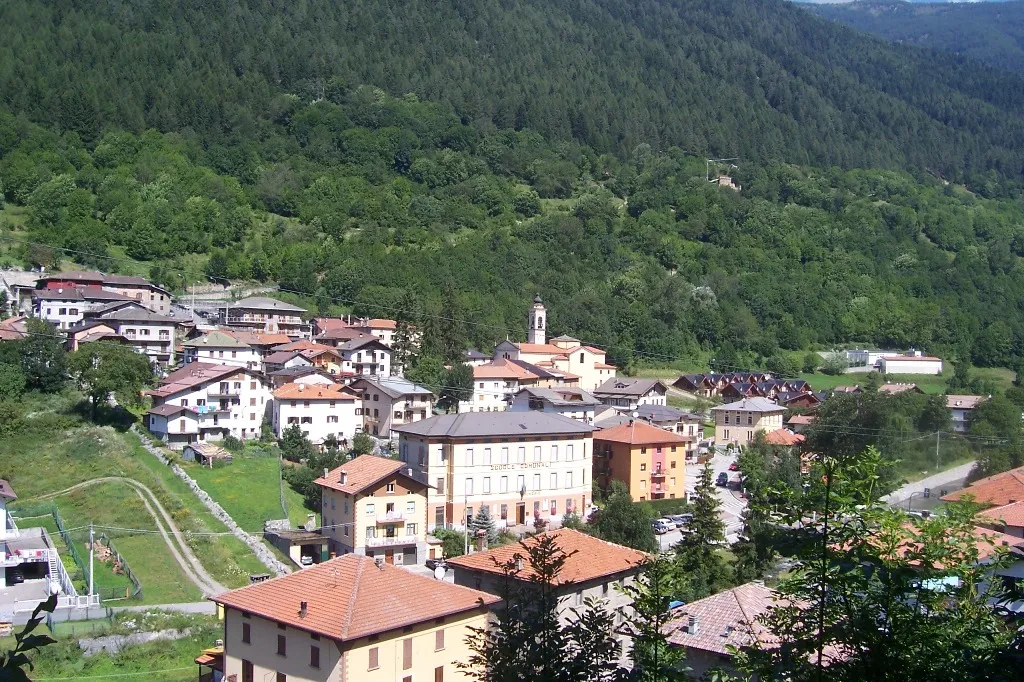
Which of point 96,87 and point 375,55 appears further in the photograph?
point 375,55

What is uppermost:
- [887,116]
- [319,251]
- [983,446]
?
[887,116]

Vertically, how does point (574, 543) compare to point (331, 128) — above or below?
below

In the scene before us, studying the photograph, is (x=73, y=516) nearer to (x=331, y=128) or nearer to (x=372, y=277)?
(x=372, y=277)

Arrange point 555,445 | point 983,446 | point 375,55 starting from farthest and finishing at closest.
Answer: point 375,55 < point 983,446 < point 555,445

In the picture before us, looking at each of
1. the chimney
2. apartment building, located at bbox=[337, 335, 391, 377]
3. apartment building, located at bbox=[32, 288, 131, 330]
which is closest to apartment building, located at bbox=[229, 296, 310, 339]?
apartment building, located at bbox=[32, 288, 131, 330]

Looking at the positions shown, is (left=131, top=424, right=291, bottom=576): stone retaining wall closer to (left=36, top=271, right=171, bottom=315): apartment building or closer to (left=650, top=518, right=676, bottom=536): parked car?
(left=650, top=518, right=676, bottom=536): parked car

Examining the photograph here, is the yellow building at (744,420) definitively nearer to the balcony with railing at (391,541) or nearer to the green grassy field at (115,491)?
the balcony with railing at (391,541)

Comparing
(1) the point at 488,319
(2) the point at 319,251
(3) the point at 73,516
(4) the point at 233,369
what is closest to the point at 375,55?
(2) the point at 319,251
